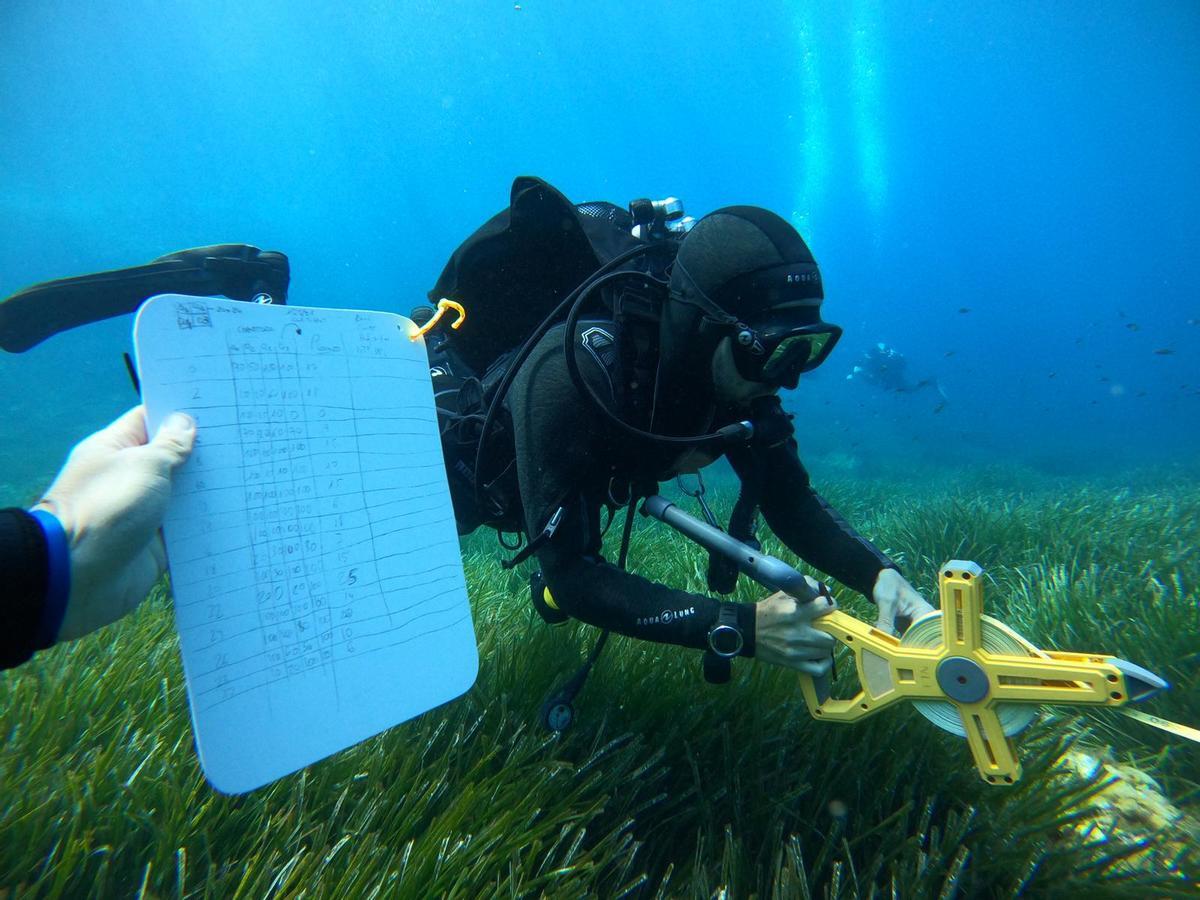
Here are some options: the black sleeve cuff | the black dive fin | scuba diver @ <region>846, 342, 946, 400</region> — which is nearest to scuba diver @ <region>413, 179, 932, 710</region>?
the black sleeve cuff

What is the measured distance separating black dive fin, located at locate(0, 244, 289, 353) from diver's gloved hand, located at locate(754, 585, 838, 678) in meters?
3.88

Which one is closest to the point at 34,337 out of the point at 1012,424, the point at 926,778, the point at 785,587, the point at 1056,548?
the point at 785,587

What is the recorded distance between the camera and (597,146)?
83.4 meters

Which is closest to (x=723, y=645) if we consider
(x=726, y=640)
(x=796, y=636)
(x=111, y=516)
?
(x=726, y=640)

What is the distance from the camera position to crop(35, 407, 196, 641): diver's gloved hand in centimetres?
104

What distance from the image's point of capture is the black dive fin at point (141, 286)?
365cm

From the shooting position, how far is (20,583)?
92 centimetres

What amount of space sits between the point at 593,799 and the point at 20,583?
1504 millimetres

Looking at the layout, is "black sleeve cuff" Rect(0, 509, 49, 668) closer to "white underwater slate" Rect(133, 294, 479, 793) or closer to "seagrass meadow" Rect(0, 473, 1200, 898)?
"white underwater slate" Rect(133, 294, 479, 793)

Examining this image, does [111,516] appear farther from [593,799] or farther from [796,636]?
[796,636]

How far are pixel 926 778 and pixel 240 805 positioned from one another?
2.15 meters

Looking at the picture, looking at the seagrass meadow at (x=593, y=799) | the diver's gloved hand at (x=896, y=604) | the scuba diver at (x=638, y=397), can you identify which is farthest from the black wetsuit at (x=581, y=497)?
the diver's gloved hand at (x=896, y=604)

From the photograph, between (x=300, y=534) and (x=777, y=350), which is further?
(x=777, y=350)

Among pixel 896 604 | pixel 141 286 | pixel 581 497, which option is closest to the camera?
pixel 581 497
